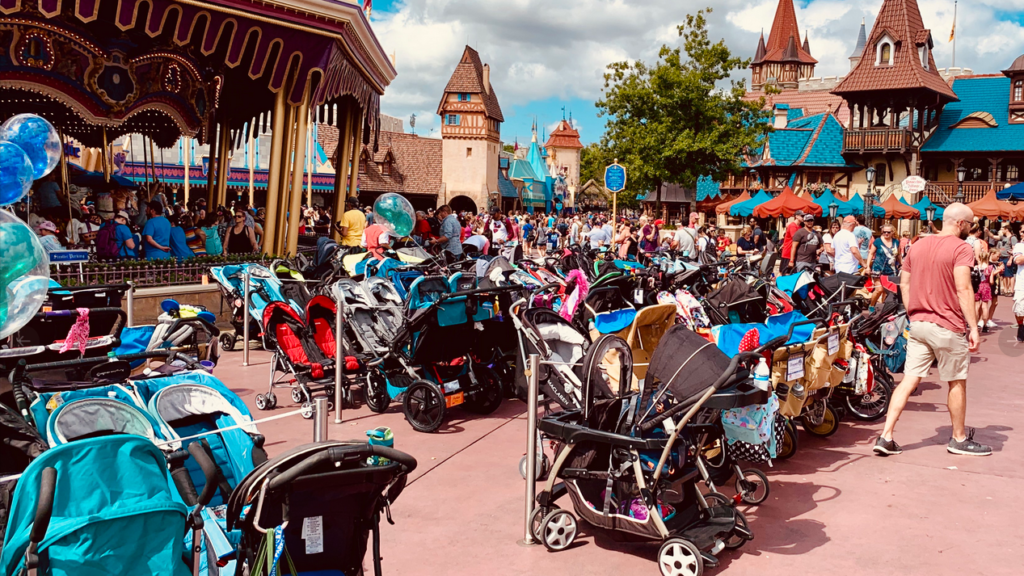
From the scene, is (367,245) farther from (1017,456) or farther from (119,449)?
(119,449)

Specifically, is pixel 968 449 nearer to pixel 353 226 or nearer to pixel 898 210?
pixel 353 226

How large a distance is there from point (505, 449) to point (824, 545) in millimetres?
2510

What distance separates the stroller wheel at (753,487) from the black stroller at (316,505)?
8.98 ft

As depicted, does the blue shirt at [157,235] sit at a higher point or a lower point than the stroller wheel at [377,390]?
higher

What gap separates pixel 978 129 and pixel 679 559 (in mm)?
41977

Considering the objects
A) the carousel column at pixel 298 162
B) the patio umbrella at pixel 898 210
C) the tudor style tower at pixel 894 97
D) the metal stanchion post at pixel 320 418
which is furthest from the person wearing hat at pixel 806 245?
the tudor style tower at pixel 894 97

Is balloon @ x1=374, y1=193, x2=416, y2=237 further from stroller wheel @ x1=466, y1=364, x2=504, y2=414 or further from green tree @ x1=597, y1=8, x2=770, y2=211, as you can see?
green tree @ x1=597, y1=8, x2=770, y2=211

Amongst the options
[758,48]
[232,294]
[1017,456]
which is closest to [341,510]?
[1017,456]

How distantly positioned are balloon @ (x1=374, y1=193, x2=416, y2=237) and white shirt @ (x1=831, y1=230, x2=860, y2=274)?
625 centimetres

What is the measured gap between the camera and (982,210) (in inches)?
1037

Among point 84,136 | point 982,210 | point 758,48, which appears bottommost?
point 982,210

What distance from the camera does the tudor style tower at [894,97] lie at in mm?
39219

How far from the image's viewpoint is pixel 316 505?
2.95m

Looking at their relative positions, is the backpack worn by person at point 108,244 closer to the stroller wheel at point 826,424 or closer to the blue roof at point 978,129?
the stroller wheel at point 826,424
